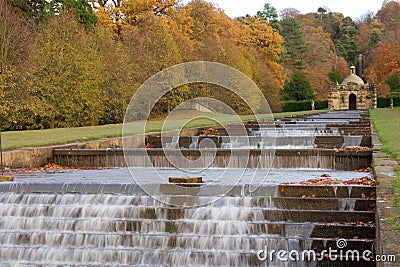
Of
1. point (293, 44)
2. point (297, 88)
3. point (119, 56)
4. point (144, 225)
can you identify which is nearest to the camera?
point (144, 225)

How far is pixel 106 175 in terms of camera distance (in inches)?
501

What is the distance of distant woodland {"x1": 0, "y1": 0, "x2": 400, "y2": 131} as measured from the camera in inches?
1086

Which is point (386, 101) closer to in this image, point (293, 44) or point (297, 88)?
point (297, 88)

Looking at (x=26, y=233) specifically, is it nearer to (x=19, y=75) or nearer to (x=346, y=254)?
(x=346, y=254)

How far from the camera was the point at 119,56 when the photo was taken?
34.7m

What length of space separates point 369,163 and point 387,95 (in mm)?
64478

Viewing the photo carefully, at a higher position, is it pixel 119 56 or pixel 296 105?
pixel 119 56

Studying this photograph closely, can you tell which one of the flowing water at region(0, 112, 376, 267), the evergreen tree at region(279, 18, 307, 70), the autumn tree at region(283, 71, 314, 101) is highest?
the evergreen tree at region(279, 18, 307, 70)

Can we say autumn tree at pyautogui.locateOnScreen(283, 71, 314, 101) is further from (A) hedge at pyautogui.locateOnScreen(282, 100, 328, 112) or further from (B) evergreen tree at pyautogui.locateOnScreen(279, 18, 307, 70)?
(B) evergreen tree at pyautogui.locateOnScreen(279, 18, 307, 70)

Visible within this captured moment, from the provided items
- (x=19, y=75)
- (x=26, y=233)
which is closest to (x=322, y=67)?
(x=19, y=75)

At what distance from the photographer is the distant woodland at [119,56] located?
27.6 m

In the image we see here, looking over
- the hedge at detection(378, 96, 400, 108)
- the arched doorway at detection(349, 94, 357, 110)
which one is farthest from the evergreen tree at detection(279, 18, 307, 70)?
the hedge at detection(378, 96, 400, 108)

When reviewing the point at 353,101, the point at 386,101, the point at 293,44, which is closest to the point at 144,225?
the point at 386,101

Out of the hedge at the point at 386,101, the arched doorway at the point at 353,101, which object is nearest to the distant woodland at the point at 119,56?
the hedge at the point at 386,101
